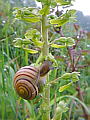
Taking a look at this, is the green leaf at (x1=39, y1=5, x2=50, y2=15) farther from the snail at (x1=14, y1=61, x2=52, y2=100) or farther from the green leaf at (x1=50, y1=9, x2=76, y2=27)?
the snail at (x1=14, y1=61, x2=52, y2=100)

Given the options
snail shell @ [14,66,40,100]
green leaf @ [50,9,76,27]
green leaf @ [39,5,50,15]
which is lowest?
snail shell @ [14,66,40,100]

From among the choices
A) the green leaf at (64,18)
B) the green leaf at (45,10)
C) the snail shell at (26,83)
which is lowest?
the snail shell at (26,83)

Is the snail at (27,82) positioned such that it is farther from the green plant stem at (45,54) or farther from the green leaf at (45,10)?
the green leaf at (45,10)

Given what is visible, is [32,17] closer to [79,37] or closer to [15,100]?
[15,100]

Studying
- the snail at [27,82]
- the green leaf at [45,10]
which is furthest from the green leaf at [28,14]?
the snail at [27,82]

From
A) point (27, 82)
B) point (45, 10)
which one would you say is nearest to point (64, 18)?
point (45, 10)

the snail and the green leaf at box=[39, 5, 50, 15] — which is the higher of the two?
the green leaf at box=[39, 5, 50, 15]

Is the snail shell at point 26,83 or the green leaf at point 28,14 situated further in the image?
the green leaf at point 28,14

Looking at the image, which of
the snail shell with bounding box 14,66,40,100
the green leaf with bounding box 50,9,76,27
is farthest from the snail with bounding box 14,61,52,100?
the green leaf with bounding box 50,9,76,27

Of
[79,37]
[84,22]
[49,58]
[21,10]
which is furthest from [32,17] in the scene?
[84,22]

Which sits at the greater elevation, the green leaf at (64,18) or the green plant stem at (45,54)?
the green leaf at (64,18)

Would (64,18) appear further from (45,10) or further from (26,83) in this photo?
(26,83)
